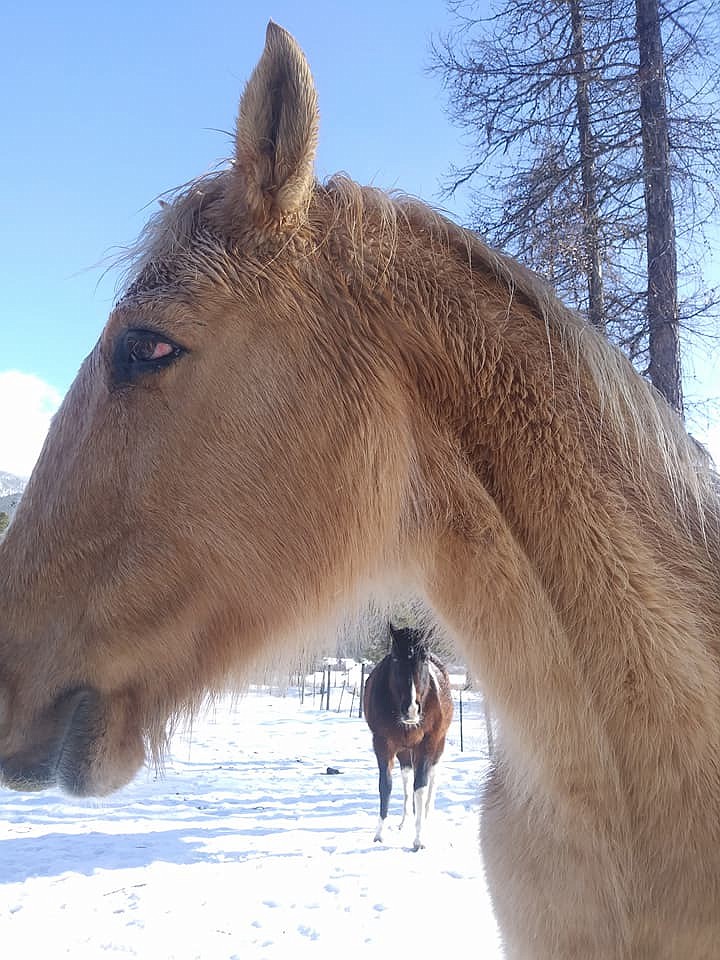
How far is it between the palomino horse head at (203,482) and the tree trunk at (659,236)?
482cm

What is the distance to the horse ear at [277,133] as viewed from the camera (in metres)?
1.38

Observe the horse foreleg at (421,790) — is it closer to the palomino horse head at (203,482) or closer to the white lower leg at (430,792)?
the white lower leg at (430,792)

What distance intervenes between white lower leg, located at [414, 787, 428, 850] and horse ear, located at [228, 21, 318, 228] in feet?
22.5

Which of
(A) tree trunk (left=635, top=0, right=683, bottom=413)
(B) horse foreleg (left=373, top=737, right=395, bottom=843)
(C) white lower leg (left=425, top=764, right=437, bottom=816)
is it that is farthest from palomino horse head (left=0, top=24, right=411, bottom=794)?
(C) white lower leg (left=425, top=764, right=437, bottom=816)

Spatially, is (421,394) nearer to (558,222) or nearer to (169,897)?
(558,222)

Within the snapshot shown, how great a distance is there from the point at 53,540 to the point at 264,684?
66 cm

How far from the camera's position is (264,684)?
5.80 ft

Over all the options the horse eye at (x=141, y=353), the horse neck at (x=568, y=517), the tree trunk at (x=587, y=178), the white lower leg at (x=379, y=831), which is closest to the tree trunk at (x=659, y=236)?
the tree trunk at (x=587, y=178)

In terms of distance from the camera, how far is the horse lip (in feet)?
4.45

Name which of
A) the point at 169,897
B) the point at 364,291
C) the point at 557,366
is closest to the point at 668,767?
the point at 557,366

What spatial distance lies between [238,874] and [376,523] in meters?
5.85

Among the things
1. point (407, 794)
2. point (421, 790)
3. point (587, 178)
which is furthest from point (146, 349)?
point (407, 794)

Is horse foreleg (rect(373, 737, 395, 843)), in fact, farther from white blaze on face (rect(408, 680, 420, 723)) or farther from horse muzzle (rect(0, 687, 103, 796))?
horse muzzle (rect(0, 687, 103, 796))

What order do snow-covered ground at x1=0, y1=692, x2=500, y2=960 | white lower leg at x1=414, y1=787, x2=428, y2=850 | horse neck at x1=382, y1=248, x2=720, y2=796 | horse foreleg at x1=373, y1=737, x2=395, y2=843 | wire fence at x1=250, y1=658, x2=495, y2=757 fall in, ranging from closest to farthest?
horse neck at x1=382, y1=248, x2=720, y2=796
wire fence at x1=250, y1=658, x2=495, y2=757
snow-covered ground at x1=0, y1=692, x2=500, y2=960
white lower leg at x1=414, y1=787, x2=428, y2=850
horse foreleg at x1=373, y1=737, x2=395, y2=843
